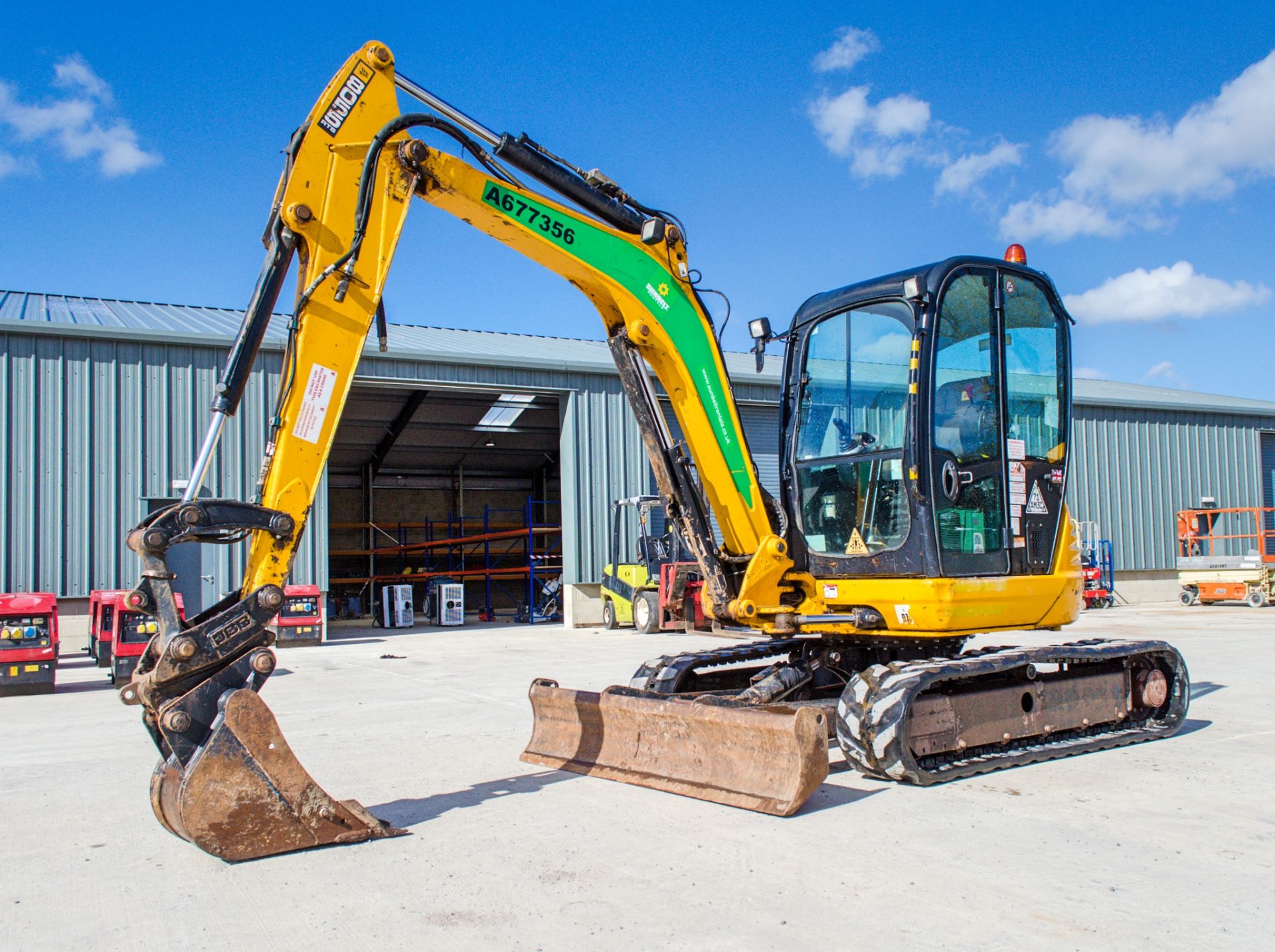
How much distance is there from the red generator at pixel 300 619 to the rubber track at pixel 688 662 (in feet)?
41.5

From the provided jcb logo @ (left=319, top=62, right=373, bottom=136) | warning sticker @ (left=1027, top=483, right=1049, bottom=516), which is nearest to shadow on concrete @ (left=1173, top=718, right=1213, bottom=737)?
warning sticker @ (left=1027, top=483, right=1049, bottom=516)

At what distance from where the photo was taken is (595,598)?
23.6m

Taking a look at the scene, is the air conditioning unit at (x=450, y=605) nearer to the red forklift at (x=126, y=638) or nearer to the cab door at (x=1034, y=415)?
the red forklift at (x=126, y=638)

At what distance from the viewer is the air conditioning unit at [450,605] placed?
2684 centimetres

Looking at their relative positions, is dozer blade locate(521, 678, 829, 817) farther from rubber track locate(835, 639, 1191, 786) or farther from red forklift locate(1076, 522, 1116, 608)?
red forklift locate(1076, 522, 1116, 608)

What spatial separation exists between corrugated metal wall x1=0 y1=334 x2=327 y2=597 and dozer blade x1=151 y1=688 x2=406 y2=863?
49.1ft

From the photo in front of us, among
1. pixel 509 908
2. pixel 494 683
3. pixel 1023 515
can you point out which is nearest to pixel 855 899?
pixel 509 908

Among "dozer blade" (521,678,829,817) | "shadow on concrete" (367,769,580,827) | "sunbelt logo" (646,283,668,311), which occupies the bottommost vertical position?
"shadow on concrete" (367,769,580,827)

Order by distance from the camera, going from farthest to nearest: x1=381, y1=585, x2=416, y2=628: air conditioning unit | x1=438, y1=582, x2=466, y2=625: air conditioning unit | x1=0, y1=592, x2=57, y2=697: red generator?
x1=438, y1=582, x2=466, y2=625: air conditioning unit
x1=381, y1=585, x2=416, y2=628: air conditioning unit
x1=0, y1=592, x2=57, y2=697: red generator

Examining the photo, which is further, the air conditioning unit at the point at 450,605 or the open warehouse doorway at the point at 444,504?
the open warehouse doorway at the point at 444,504

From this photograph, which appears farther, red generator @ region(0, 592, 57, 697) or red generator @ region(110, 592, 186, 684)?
red generator @ region(110, 592, 186, 684)

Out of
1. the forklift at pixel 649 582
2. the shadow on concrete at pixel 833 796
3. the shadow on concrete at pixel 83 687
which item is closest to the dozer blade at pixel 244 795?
the shadow on concrete at pixel 833 796

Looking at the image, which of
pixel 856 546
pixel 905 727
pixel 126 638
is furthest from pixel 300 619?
pixel 905 727

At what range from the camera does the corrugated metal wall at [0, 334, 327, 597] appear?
1795cm
